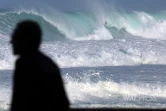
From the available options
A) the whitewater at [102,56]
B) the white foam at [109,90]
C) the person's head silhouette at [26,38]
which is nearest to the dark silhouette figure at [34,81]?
the person's head silhouette at [26,38]

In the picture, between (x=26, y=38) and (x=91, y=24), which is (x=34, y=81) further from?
(x=91, y=24)

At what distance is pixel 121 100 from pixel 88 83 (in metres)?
2.55

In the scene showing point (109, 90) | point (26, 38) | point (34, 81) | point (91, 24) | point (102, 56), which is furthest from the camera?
point (91, 24)

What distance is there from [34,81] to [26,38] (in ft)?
0.95

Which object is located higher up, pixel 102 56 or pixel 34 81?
pixel 102 56

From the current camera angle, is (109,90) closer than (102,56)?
Yes

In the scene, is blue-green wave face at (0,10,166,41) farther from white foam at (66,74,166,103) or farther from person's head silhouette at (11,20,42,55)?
person's head silhouette at (11,20,42,55)

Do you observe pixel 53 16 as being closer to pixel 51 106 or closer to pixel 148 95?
pixel 148 95

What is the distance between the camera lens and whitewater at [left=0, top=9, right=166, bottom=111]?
15086 mm

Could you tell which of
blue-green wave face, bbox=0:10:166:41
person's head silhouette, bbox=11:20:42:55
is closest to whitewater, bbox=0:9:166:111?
blue-green wave face, bbox=0:10:166:41

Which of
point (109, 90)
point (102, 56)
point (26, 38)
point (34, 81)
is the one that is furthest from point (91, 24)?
point (34, 81)

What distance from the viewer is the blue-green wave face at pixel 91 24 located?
34.0 metres

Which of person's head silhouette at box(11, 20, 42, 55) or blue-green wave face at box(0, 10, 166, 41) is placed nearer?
person's head silhouette at box(11, 20, 42, 55)

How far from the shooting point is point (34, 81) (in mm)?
3975
